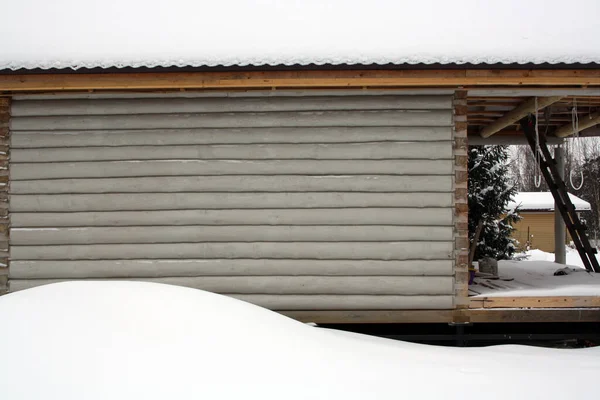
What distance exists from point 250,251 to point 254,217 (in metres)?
0.44

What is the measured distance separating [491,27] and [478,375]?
182 inches

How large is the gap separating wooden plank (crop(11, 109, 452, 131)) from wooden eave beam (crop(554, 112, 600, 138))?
11.5 ft

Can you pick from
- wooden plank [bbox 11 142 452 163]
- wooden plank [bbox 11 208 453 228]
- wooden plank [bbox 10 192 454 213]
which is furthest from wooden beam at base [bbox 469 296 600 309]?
wooden plank [bbox 11 142 452 163]

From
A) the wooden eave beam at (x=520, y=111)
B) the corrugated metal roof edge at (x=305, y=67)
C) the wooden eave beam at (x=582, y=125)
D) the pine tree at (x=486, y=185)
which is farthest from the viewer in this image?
the pine tree at (x=486, y=185)

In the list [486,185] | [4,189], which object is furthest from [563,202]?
[4,189]

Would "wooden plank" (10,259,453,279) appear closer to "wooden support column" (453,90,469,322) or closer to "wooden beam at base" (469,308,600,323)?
"wooden support column" (453,90,469,322)

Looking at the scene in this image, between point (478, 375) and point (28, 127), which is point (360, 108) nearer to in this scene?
point (478, 375)

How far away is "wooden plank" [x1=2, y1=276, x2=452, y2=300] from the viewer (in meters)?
6.41

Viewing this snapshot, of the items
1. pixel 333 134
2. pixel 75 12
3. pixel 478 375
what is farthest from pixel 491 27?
pixel 75 12

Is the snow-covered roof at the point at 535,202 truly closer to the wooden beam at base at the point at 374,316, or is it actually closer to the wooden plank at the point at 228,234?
the wooden beam at base at the point at 374,316

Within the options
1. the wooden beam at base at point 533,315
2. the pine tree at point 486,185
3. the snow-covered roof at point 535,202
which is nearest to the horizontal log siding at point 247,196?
the wooden beam at base at point 533,315

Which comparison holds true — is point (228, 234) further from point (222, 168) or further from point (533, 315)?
point (533, 315)

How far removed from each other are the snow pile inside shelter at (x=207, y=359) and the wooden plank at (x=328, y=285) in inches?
34.3

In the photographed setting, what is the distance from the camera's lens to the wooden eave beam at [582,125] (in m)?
8.48
